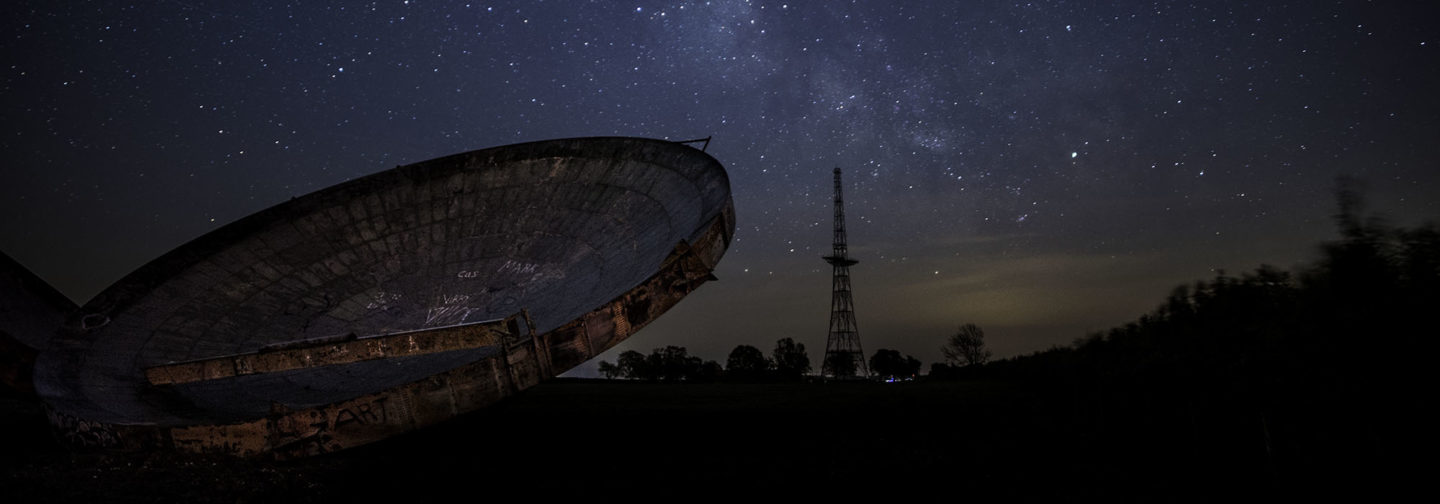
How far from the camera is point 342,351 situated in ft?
23.3

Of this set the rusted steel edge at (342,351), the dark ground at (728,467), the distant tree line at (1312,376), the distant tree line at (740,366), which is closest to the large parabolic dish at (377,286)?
the rusted steel edge at (342,351)

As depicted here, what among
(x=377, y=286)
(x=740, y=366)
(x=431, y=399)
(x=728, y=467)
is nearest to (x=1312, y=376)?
(x=728, y=467)

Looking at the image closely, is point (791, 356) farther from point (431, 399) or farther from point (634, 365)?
point (431, 399)

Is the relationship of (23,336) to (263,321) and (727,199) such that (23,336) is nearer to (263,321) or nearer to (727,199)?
(263,321)

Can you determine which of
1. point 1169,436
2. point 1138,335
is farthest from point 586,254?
point 1138,335

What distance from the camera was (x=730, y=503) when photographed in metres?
6.73

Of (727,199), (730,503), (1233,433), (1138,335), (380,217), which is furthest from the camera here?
(1138,335)

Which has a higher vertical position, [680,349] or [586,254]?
Result: [586,254]

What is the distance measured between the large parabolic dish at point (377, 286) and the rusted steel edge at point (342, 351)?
0.06 ft

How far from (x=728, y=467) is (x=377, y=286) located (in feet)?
20.0

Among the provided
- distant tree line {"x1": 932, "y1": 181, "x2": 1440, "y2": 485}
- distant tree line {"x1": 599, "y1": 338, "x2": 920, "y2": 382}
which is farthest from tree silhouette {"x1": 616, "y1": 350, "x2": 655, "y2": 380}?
distant tree line {"x1": 932, "y1": 181, "x2": 1440, "y2": 485}

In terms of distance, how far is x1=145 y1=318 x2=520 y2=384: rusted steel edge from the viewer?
6.94 m

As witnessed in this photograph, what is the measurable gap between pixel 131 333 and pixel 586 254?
19.8 feet

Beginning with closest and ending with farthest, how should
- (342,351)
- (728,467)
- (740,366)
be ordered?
(342,351)
(728,467)
(740,366)
